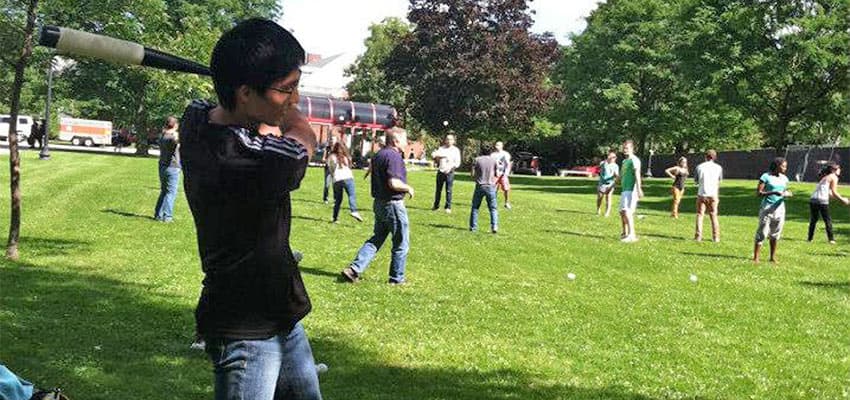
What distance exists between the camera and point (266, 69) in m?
2.59

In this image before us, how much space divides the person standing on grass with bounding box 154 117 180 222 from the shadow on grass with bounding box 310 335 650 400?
→ 358 inches

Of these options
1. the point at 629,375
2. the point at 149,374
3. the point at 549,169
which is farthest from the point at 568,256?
the point at 549,169

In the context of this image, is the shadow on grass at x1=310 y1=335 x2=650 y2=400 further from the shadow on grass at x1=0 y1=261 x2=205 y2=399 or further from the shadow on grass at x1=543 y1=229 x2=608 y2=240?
the shadow on grass at x1=543 y1=229 x2=608 y2=240

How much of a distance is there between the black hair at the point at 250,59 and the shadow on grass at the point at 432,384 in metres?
3.33

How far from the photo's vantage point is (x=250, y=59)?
2574mm

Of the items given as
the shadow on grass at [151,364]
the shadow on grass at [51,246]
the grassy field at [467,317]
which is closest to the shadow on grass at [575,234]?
the grassy field at [467,317]

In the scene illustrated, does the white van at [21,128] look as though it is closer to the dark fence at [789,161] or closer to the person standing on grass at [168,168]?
the dark fence at [789,161]

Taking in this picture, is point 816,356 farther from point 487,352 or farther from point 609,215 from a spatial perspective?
point 609,215

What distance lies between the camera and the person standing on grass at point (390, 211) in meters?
9.59

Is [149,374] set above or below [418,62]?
below

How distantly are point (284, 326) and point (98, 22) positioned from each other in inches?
Result: 319

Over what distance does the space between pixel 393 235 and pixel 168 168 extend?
6.51 m

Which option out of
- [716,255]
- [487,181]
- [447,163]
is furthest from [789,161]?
[487,181]

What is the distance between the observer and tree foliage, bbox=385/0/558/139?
2141 inches
